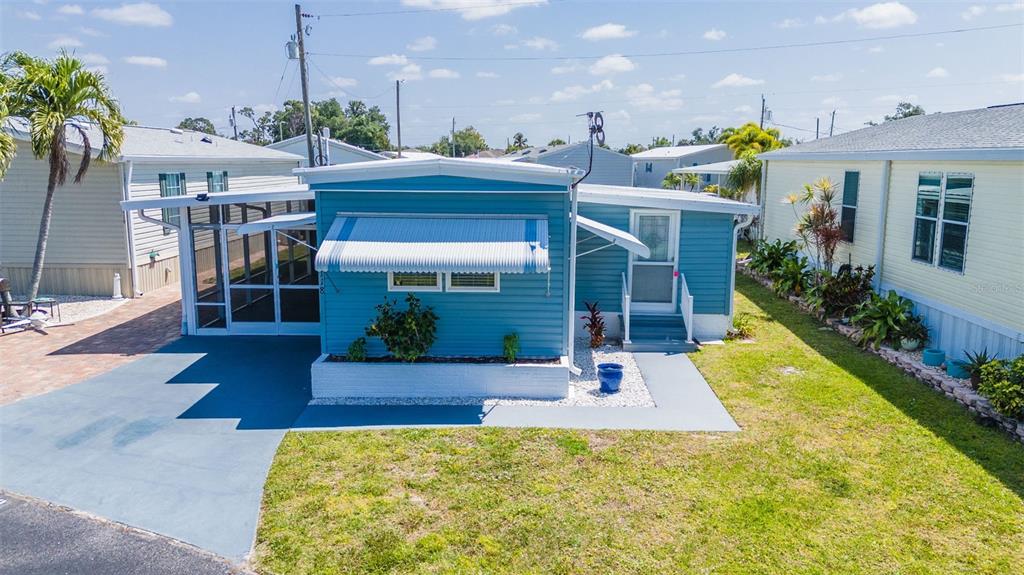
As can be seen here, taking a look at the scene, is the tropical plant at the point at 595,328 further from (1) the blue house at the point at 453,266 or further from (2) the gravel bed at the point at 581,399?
(1) the blue house at the point at 453,266

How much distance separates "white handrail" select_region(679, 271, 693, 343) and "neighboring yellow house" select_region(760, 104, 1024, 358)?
4.25 m

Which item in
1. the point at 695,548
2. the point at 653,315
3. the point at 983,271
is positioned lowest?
the point at 695,548

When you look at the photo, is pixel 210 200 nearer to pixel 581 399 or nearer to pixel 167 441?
pixel 167 441


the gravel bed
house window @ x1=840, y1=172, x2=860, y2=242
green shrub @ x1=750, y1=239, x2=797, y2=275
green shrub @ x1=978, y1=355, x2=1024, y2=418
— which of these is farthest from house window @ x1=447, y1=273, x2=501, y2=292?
green shrub @ x1=750, y1=239, x2=797, y2=275

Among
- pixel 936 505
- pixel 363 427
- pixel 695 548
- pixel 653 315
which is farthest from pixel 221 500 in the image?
pixel 653 315

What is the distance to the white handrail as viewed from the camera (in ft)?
43.5

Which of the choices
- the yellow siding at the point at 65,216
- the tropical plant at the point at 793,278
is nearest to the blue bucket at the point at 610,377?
the tropical plant at the point at 793,278

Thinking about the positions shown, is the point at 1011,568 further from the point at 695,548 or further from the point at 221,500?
the point at 221,500

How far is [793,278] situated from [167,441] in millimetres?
14488

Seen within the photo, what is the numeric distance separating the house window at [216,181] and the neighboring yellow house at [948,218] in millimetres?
18094

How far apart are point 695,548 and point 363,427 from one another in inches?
194

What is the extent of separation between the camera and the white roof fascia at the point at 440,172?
1059cm

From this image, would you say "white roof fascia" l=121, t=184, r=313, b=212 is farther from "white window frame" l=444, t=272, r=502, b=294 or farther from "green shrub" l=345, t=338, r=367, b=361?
"white window frame" l=444, t=272, r=502, b=294

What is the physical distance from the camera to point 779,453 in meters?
8.61
